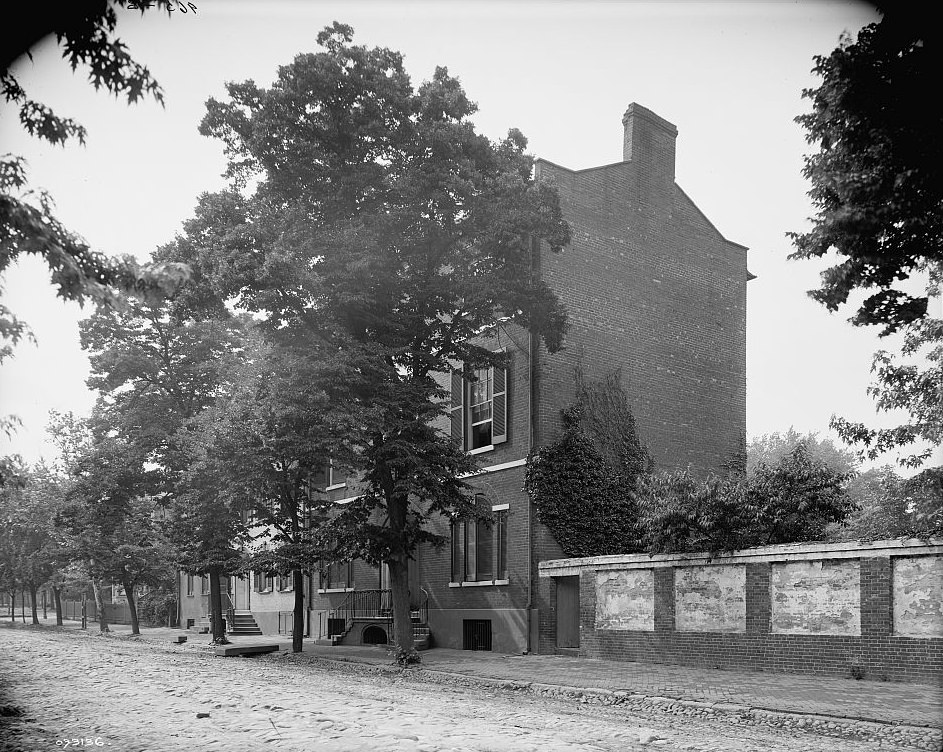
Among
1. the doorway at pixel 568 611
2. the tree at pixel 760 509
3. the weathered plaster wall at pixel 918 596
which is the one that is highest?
the tree at pixel 760 509

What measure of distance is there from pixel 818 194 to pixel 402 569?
12716 mm

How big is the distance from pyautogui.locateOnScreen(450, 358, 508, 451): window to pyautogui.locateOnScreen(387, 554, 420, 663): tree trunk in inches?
204

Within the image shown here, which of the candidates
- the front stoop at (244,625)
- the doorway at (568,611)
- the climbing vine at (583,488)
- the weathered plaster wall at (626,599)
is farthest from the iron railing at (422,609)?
the front stoop at (244,625)

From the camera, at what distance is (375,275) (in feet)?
65.5

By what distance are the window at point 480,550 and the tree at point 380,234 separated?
4.20 meters

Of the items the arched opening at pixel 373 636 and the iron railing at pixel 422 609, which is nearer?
the iron railing at pixel 422 609

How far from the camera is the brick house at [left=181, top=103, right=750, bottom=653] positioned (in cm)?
2389

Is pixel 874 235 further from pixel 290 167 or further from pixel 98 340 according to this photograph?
pixel 98 340

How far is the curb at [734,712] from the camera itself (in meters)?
10.4

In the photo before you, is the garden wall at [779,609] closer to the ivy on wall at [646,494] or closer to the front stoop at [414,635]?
the ivy on wall at [646,494]

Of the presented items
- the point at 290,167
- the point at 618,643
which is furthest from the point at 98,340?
the point at 618,643

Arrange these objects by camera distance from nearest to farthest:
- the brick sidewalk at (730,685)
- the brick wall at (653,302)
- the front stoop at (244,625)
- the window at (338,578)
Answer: the brick sidewalk at (730,685)
the brick wall at (653,302)
the window at (338,578)
the front stoop at (244,625)

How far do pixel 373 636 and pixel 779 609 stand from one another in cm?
1519

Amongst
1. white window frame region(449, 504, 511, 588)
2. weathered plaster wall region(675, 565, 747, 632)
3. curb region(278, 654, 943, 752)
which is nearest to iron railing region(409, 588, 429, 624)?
white window frame region(449, 504, 511, 588)
